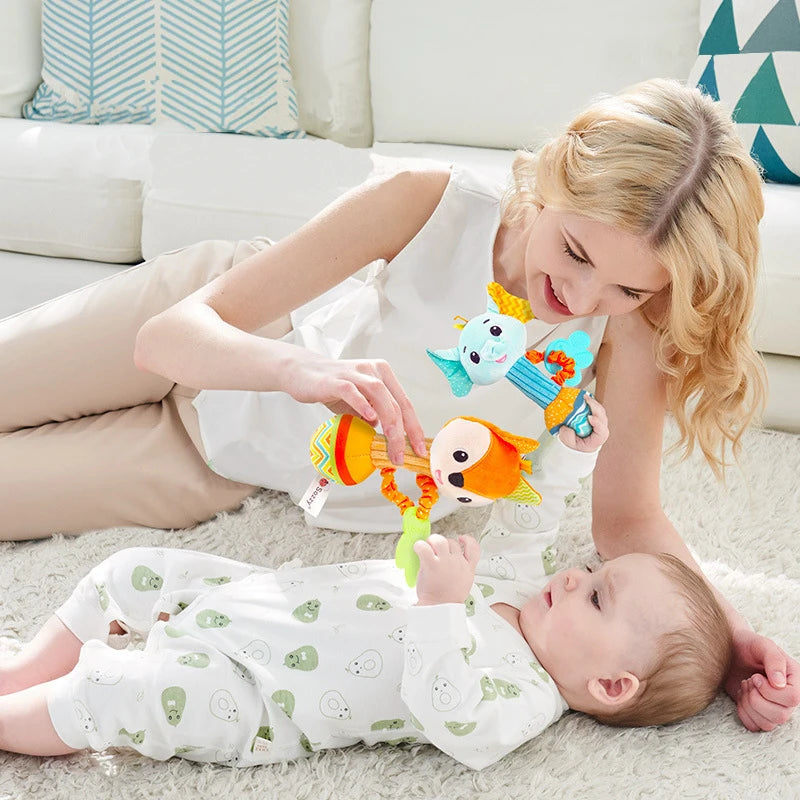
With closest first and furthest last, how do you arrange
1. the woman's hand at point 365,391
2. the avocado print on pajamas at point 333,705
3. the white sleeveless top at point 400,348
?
Result: the woman's hand at point 365,391 → the avocado print on pajamas at point 333,705 → the white sleeveless top at point 400,348

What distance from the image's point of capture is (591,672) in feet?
3.55

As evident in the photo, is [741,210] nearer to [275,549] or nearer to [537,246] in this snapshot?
[537,246]

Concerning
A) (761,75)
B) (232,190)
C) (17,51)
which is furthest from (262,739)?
(17,51)

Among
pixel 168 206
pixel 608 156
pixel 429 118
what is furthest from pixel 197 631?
pixel 429 118

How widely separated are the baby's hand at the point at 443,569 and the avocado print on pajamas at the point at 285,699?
0.19 metres

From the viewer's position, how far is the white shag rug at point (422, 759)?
40.6 inches

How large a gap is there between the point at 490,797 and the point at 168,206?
141cm

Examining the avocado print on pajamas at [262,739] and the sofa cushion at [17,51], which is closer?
the avocado print on pajamas at [262,739]

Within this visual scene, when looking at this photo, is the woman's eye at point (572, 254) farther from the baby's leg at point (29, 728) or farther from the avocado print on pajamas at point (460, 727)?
the baby's leg at point (29, 728)

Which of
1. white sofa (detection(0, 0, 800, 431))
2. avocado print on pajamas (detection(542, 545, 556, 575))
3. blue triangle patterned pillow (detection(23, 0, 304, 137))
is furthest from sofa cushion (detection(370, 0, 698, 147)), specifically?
avocado print on pajamas (detection(542, 545, 556, 575))

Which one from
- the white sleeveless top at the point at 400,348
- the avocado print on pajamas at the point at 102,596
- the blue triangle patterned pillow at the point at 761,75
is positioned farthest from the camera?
the blue triangle patterned pillow at the point at 761,75

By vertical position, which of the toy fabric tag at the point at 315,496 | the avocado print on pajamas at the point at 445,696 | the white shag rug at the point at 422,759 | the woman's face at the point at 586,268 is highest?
the woman's face at the point at 586,268

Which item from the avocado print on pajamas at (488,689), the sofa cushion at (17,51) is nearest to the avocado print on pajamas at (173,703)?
the avocado print on pajamas at (488,689)

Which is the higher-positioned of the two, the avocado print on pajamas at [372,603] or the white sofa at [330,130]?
the white sofa at [330,130]
